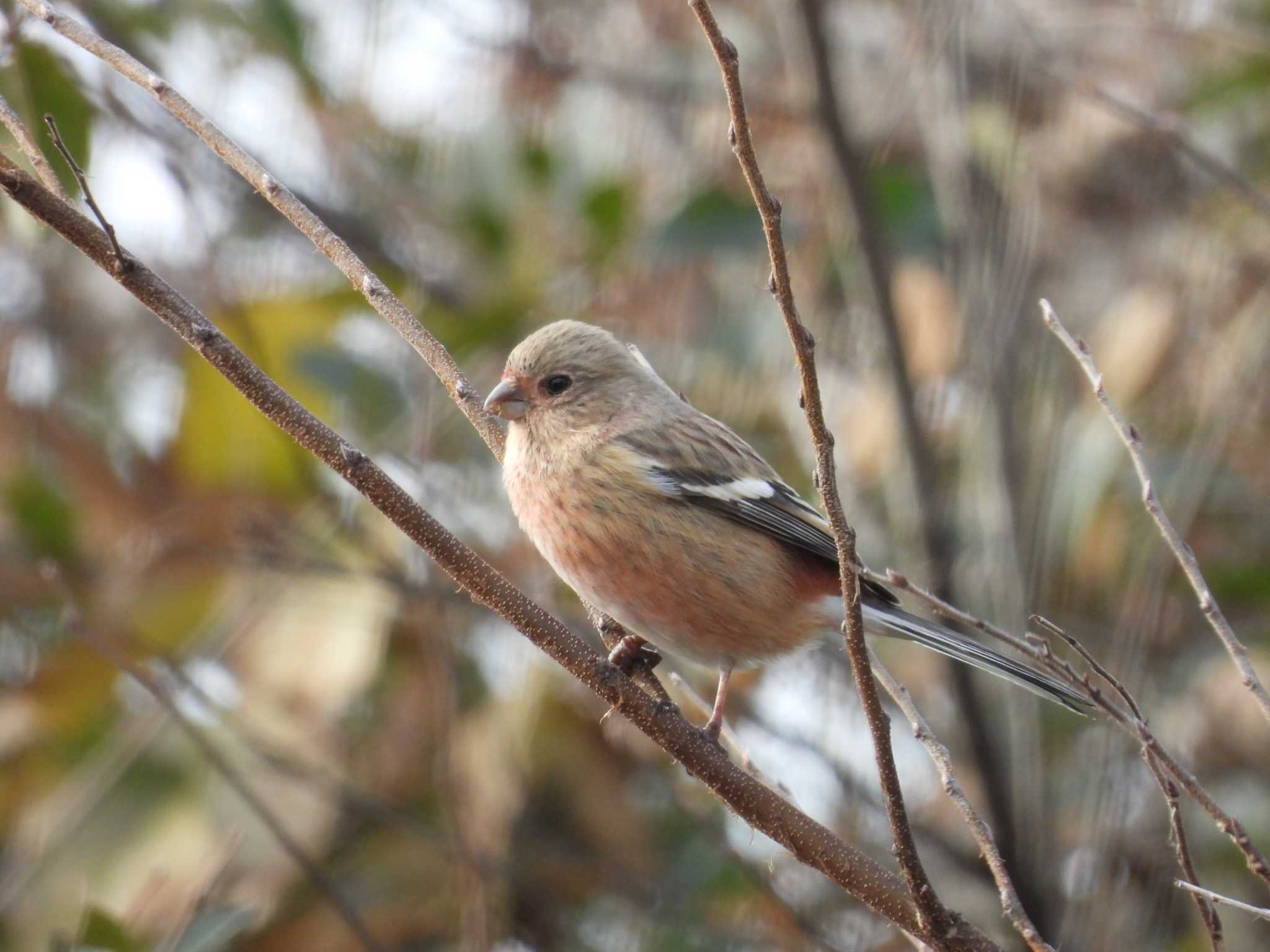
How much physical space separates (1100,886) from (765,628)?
163 cm

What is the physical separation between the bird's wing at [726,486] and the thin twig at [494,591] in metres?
1.19

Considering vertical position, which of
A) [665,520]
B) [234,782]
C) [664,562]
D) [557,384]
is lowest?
[234,782]

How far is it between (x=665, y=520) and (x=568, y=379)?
2.13 ft

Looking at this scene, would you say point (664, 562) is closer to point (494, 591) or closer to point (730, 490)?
point (730, 490)

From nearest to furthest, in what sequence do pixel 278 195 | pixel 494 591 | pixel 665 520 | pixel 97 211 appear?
pixel 97 211, pixel 494 591, pixel 278 195, pixel 665 520

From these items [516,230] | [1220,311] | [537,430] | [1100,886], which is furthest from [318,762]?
[1220,311]

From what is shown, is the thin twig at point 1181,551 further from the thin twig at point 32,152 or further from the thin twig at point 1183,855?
the thin twig at point 32,152

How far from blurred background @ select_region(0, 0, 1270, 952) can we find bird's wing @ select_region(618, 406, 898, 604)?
0.74 metres

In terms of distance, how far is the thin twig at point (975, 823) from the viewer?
236cm

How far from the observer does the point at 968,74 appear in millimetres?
6312

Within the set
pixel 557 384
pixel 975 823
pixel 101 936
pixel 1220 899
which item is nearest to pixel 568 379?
pixel 557 384

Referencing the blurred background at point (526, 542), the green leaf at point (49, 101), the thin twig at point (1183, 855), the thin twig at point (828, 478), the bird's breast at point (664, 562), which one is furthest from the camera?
the blurred background at point (526, 542)

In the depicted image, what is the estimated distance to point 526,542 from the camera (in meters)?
5.64

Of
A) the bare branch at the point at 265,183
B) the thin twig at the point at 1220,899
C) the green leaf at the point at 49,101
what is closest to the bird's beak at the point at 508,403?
the bare branch at the point at 265,183
